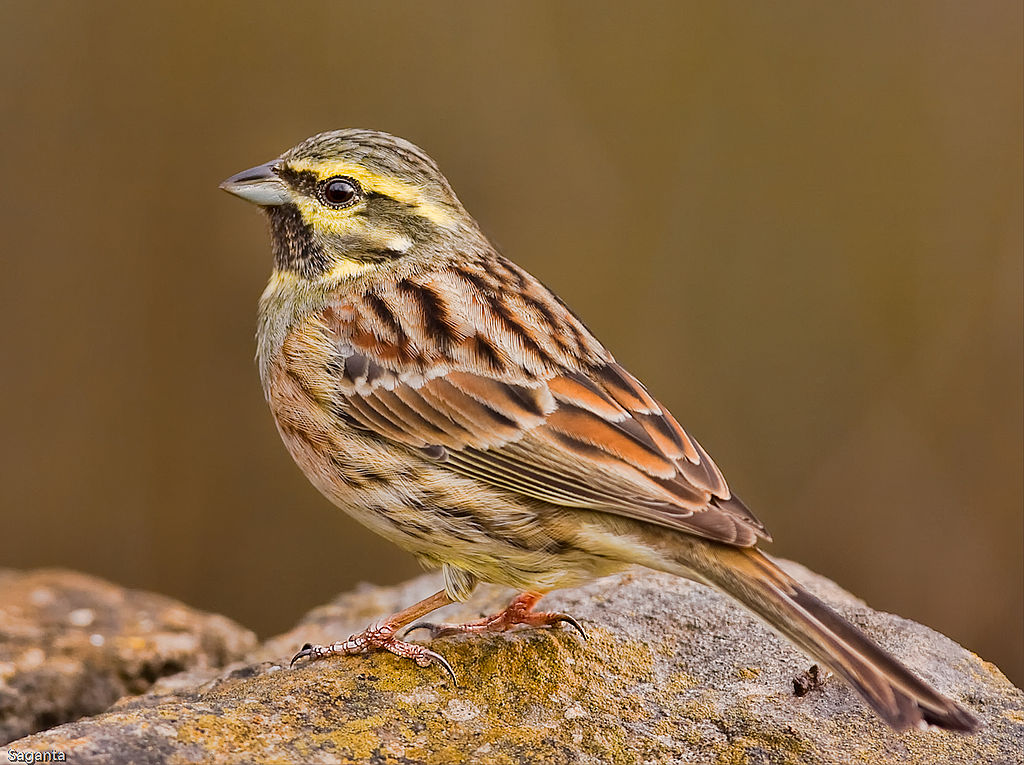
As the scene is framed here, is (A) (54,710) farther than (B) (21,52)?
No

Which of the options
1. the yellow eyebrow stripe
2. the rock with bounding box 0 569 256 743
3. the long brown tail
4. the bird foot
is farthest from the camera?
the rock with bounding box 0 569 256 743

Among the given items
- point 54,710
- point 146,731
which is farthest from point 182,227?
point 146,731

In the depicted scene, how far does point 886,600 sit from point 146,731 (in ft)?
17.4

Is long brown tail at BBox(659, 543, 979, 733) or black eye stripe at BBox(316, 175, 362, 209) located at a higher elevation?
black eye stripe at BBox(316, 175, 362, 209)

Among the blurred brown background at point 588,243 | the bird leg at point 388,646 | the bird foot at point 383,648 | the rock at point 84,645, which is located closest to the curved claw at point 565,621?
the bird leg at point 388,646

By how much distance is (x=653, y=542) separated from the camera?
3953mm

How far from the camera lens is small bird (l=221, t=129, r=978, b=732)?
12.7ft

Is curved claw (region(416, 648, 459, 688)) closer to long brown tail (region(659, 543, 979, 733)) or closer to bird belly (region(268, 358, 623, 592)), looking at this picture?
bird belly (region(268, 358, 623, 592))

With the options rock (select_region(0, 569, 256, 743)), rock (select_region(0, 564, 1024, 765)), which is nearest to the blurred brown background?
rock (select_region(0, 569, 256, 743))

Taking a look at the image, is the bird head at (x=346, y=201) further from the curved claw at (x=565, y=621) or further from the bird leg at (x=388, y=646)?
the curved claw at (x=565, y=621)

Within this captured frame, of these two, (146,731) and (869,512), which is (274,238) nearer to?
(146,731)

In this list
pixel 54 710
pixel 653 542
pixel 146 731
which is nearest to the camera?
pixel 146 731

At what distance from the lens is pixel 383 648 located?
13.9 ft

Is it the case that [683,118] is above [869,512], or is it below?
above
